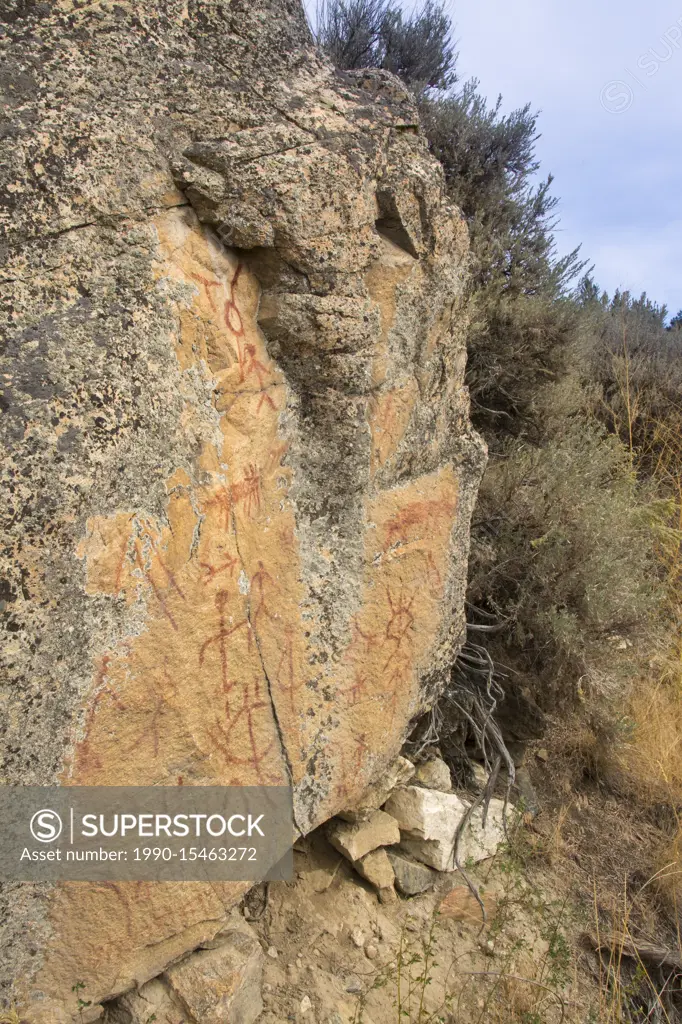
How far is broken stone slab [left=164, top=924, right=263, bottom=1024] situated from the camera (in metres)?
1.95

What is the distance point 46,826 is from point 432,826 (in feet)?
4.84

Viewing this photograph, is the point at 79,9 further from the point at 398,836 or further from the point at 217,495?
the point at 398,836

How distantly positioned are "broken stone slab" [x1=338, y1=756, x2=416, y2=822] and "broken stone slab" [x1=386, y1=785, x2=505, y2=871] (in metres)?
0.06

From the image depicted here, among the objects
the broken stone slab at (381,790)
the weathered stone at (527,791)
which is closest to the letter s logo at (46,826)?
the broken stone slab at (381,790)

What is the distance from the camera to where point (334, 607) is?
2.27 m

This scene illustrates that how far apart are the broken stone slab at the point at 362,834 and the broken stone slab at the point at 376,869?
0.07 feet

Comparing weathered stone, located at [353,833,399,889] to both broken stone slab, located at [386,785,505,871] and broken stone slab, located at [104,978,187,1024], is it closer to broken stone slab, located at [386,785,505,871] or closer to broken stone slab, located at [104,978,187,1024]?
broken stone slab, located at [386,785,505,871]

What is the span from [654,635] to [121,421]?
9.53 ft

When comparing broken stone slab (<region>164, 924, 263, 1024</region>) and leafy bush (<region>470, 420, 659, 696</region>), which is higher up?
leafy bush (<region>470, 420, 659, 696</region>)

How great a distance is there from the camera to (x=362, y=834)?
2.57 meters

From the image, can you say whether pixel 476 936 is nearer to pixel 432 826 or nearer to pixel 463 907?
pixel 463 907

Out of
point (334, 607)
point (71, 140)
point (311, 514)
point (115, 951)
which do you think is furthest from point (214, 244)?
point (115, 951)

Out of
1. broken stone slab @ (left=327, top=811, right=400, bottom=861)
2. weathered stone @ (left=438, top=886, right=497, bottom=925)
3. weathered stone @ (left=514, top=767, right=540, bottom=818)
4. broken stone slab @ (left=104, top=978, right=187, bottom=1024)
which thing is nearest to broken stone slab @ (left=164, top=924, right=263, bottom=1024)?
broken stone slab @ (left=104, top=978, right=187, bottom=1024)

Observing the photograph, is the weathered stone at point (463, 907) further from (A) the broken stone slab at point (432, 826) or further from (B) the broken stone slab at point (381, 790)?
(B) the broken stone slab at point (381, 790)
